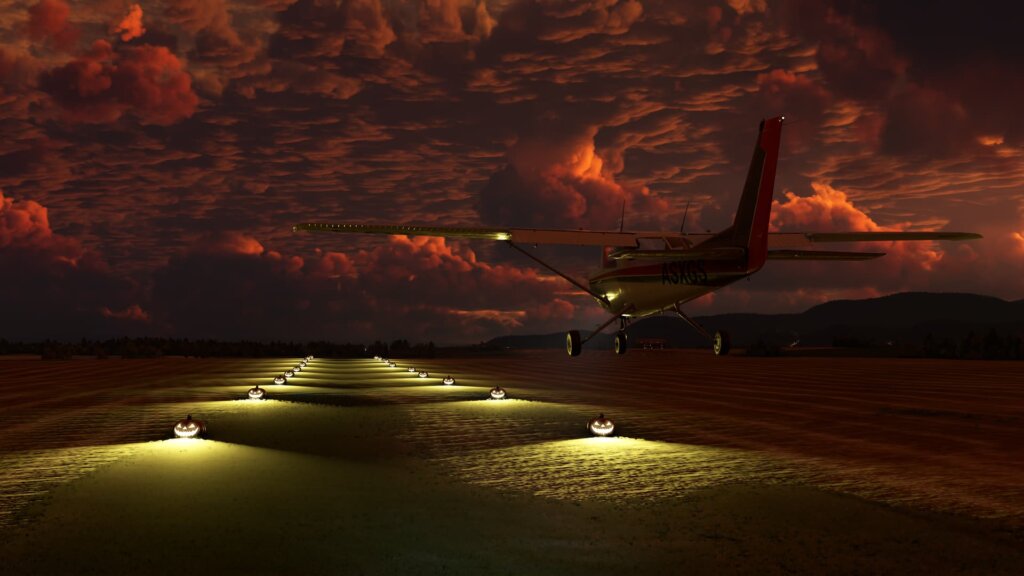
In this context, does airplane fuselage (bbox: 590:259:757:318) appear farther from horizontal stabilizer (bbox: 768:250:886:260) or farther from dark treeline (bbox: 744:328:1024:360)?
dark treeline (bbox: 744:328:1024:360)

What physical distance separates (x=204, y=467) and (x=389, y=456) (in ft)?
9.75

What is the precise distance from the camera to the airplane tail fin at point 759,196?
29.0 metres

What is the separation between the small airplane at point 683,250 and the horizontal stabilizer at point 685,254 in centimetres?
3

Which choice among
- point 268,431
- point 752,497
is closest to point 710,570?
point 752,497

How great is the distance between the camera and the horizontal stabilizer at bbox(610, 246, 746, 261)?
98.1 ft

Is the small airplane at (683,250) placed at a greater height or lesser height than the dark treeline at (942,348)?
greater

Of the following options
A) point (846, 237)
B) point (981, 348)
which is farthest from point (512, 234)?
point (981, 348)

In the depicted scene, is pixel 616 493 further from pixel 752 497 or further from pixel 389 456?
pixel 389 456

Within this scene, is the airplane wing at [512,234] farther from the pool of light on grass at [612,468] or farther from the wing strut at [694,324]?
the pool of light on grass at [612,468]

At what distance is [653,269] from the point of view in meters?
34.5

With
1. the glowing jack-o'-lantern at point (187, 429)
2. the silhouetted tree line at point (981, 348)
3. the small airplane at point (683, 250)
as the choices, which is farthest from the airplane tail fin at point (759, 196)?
the silhouetted tree line at point (981, 348)

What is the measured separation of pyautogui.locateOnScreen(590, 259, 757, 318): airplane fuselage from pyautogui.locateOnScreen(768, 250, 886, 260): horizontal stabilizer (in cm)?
497

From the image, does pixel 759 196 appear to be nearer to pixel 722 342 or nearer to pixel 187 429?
pixel 722 342

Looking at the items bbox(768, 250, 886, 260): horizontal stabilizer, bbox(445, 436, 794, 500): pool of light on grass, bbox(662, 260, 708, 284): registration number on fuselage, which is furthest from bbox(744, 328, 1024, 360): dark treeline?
bbox(445, 436, 794, 500): pool of light on grass
